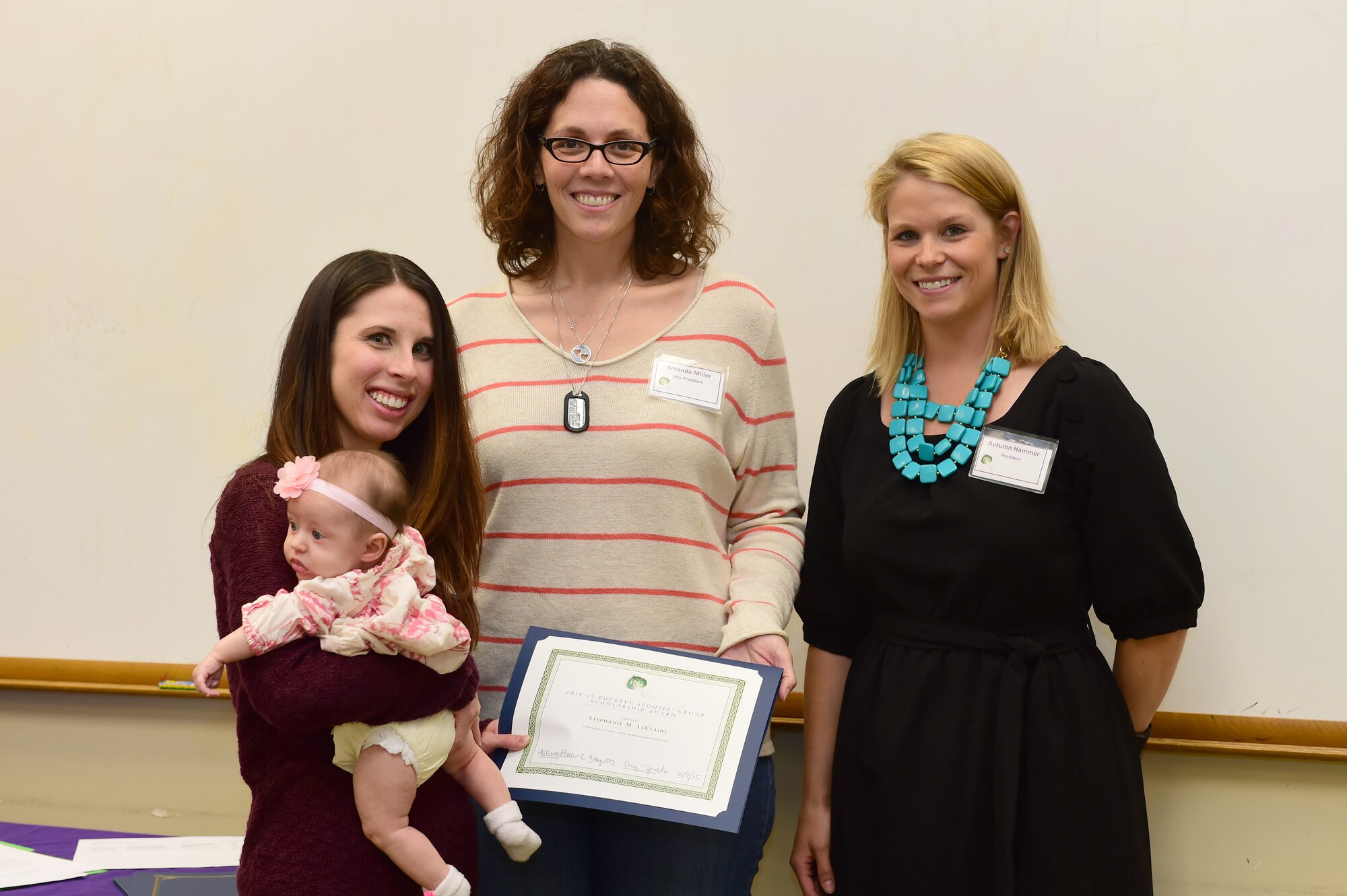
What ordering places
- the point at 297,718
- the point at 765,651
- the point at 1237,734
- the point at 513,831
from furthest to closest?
the point at 1237,734, the point at 765,651, the point at 513,831, the point at 297,718

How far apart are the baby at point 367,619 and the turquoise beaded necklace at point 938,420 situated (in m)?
0.80

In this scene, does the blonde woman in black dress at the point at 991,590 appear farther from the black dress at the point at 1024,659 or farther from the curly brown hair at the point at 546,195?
the curly brown hair at the point at 546,195

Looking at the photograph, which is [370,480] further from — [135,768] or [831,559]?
[135,768]

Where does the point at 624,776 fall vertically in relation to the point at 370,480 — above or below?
below

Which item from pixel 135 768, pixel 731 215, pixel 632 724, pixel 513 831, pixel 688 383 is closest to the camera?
pixel 513 831

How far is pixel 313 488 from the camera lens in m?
1.24

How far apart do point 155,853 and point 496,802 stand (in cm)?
87

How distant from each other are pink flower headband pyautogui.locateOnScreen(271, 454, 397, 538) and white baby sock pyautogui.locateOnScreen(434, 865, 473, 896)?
0.44m

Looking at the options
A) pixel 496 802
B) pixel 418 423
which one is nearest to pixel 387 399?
pixel 418 423

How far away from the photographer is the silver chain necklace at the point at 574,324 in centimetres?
175

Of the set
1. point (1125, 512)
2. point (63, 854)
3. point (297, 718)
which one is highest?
point (1125, 512)

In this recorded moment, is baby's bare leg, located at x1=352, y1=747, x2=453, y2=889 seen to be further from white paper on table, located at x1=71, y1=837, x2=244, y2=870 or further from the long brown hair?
white paper on table, located at x1=71, y1=837, x2=244, y2=870

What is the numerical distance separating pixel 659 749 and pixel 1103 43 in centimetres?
167

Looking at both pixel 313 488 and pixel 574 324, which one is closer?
pixel 313 488
